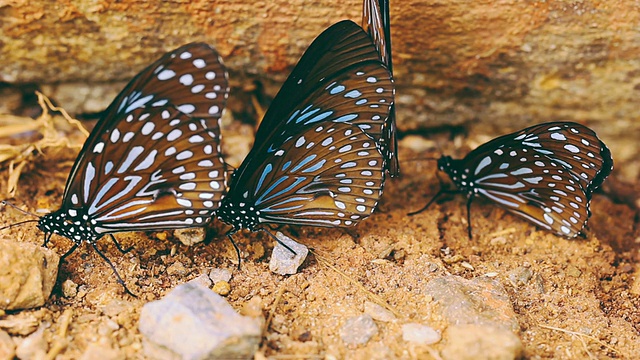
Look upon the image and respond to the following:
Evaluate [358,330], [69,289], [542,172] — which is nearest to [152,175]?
[69,289]

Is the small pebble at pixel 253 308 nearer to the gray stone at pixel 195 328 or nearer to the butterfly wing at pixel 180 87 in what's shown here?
the gray stone at pixel 195 328

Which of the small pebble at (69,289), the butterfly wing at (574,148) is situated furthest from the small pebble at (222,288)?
the butterfly wing at (574,148)

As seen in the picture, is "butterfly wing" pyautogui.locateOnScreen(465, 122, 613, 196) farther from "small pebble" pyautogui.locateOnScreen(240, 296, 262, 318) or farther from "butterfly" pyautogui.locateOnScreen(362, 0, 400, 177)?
"small pebble" pyautogui.locateOnScreen(240, 296, 262, 318)

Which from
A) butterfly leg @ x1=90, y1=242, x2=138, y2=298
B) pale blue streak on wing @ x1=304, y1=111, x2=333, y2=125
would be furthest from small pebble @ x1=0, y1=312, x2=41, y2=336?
pale blue streak on wing @ x1=304, y1=111, x2=333, y2=125

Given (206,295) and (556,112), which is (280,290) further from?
(556,112)

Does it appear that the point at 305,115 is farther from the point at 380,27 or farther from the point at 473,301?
the point at 473,301

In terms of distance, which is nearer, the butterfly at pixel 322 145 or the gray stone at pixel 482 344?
the gray stone at pixel 482 344

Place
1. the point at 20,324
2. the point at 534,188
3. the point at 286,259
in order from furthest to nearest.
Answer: the point at 534,188, the point at 286,259, the point at 20,324
